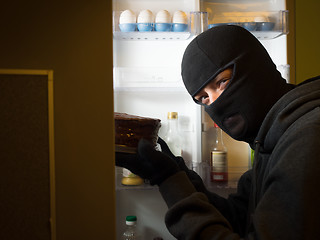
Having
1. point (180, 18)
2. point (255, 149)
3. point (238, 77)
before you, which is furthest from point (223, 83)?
point (180, 18)

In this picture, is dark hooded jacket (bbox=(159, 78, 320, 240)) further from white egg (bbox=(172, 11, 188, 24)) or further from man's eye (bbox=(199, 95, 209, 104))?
white egg (bbox=(172, 11, 188, 24))

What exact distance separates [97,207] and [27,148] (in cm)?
17

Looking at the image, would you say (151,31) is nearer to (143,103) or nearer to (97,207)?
(143,103)

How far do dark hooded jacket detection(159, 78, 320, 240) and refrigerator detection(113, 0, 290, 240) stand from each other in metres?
0.63

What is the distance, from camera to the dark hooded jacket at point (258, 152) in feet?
2.08

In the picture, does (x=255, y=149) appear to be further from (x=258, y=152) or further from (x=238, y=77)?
(x=238, y=77)

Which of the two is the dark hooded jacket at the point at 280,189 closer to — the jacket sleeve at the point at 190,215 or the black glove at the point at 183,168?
the jacket sleeve at the point at 190,215

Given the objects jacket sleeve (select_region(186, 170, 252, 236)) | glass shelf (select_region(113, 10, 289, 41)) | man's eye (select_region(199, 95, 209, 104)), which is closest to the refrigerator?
glass shelf (select_region(113, 10, 289, 41))

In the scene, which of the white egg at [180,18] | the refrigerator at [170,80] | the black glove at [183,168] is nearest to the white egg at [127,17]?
the refrigerator at [170,80]

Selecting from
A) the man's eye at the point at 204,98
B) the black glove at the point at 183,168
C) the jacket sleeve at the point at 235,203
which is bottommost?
the jacket sleeve at the point at 235,203

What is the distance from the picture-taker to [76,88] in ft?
2.06

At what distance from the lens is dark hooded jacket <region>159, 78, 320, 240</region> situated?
626 millimetres

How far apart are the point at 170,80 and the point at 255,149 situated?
676 mm

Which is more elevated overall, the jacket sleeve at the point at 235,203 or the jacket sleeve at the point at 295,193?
the jacket sleeve at the point at 295,193
